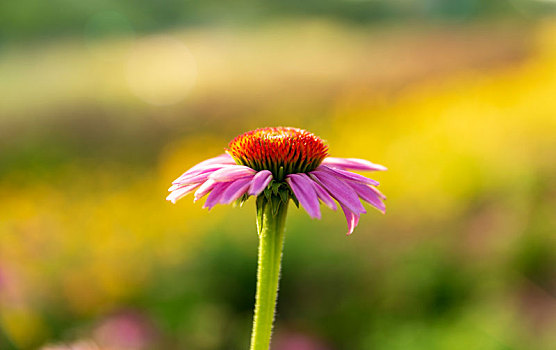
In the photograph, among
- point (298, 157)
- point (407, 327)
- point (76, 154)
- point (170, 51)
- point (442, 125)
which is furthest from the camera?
point (170, 51)

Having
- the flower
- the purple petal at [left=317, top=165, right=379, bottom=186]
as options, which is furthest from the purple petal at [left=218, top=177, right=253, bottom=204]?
the purple petal at [left=317, top=165, right=379, bottom=186]

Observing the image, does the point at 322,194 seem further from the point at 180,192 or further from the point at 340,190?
the point at 180,192

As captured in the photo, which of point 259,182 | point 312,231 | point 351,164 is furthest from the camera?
point 312,231

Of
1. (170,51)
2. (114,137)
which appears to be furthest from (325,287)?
(170,51)

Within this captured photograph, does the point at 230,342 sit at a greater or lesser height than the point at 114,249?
lesser

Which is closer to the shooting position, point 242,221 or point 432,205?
point 242,221

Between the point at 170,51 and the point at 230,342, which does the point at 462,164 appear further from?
the point at 170,51

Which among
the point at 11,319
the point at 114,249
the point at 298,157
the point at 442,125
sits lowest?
the point at 11,319

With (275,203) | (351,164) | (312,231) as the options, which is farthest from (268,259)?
(312,231)

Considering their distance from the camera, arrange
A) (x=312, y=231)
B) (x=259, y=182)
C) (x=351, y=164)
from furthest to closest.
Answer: (x=312, y=231) → (x=351, y=164) → (x=259, y=182)
